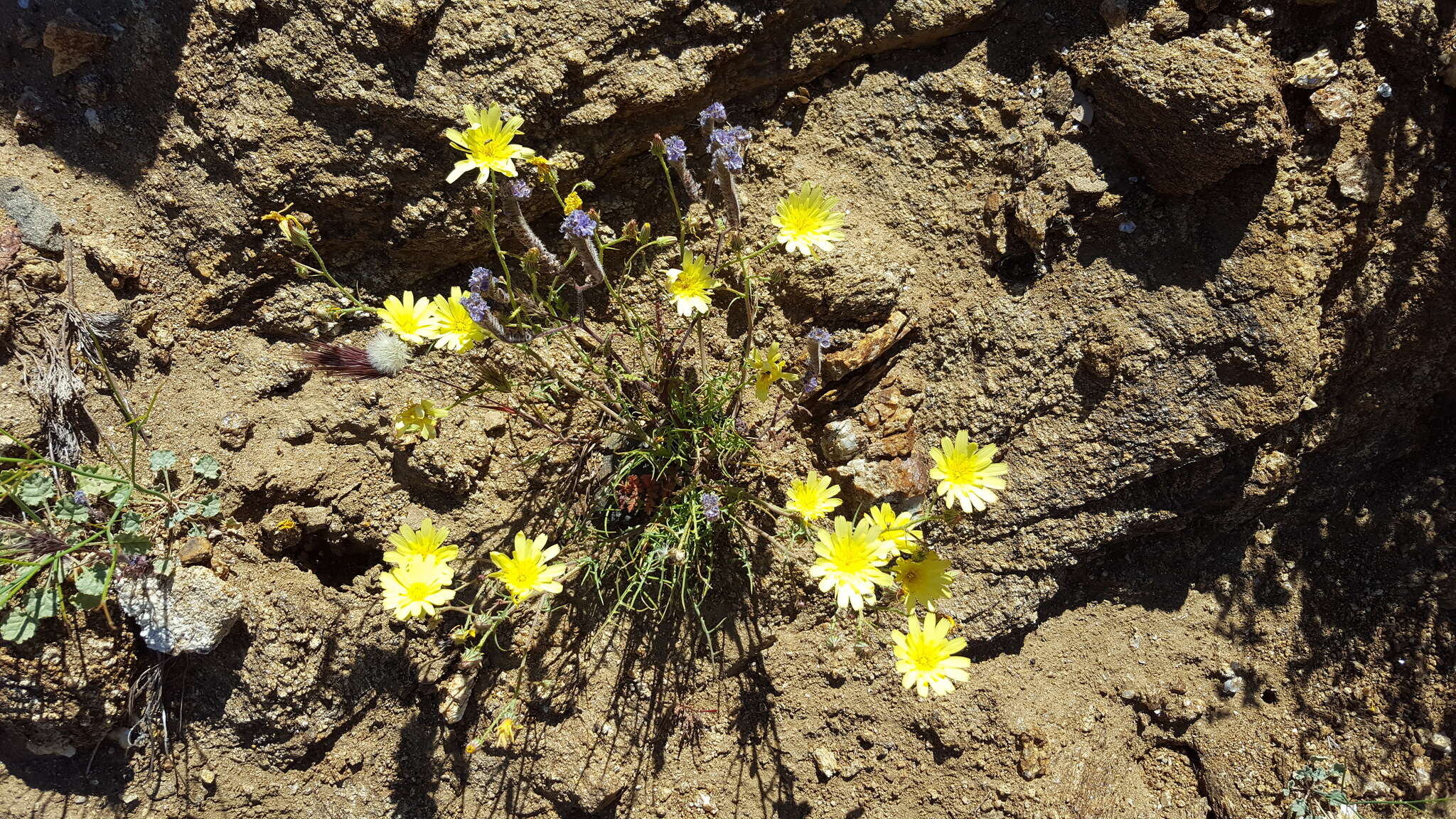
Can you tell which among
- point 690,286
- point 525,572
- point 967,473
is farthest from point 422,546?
point 967,473

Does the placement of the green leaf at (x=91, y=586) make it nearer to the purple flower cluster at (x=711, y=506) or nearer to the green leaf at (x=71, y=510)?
the green leaf at (x=71, y=510)

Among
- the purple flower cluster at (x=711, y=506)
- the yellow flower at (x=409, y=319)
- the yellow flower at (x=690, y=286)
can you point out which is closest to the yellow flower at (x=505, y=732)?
the purple flower cluster at (x=711, y=506)

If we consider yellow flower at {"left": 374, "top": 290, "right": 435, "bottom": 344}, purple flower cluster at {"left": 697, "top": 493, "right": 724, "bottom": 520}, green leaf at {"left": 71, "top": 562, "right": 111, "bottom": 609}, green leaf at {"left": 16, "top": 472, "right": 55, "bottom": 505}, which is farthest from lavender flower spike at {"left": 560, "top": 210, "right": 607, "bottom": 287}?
green leaf at {"left": 16, "top": 472, "right": 55, "bottom": 505}

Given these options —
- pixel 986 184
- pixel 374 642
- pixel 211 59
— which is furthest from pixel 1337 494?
pixel 211 59

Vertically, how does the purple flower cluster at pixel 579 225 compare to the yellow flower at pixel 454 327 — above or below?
above

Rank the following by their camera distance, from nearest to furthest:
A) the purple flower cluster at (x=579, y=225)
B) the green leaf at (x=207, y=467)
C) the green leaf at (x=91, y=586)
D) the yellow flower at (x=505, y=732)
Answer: the purple flower cluster at (x=579, y=225) → the green leaf at (x=91, y=586) → the yellow flower at (x=505, y=732) → the green leaf at (x=207, y=467)

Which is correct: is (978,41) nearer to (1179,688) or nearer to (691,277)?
(691,277)

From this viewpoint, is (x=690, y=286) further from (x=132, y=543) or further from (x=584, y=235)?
(x=132, y=543)
